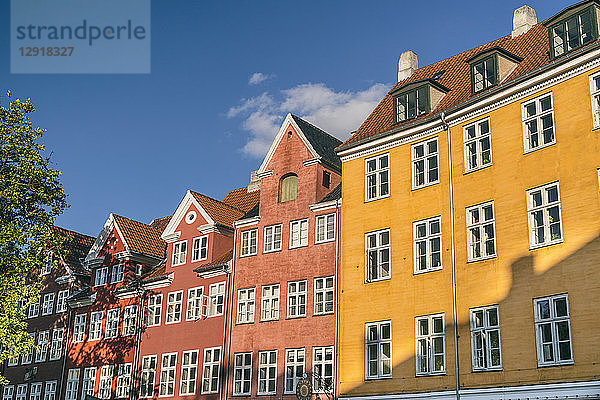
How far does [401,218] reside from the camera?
1277 inches

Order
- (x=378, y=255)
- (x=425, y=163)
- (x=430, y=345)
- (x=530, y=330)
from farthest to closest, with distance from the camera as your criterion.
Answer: (x=378, y=255), (x=425, y=163), (x=430, y=345), (x=530, y=330)

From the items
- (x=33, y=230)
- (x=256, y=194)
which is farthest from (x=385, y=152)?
(x=33, y=230)

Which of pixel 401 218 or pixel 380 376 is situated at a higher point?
pixel 401 218

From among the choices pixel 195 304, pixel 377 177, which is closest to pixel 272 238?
pixel 195 304

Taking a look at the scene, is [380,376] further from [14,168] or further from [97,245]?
[97,245]

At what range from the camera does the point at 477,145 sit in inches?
1194

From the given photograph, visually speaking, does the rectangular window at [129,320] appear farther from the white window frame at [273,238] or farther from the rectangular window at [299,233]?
the rectangular window at [299,233]

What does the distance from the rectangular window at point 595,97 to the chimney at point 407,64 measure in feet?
44.8

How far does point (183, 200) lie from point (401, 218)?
56.1ft

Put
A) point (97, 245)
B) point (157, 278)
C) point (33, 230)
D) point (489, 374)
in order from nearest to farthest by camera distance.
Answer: point (489, 374) → point (33, 230) → point (157, 278) → point (97, 245)

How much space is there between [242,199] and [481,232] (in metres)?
21.2

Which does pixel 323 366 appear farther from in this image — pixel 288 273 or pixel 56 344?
pixel 56 344

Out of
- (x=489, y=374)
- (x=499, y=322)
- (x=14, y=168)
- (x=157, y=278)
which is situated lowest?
(x=489, y=374)

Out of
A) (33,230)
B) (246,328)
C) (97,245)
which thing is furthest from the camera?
(97,245)
